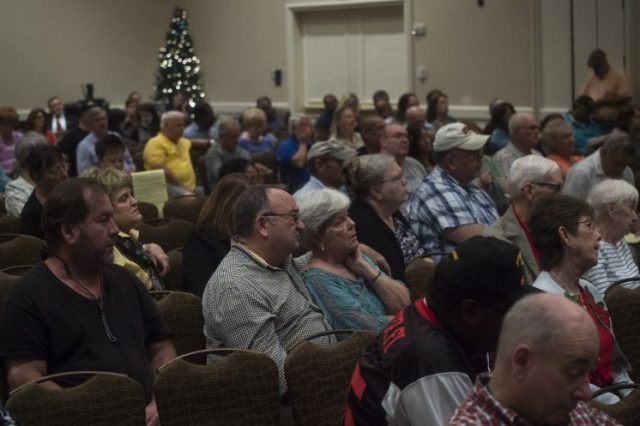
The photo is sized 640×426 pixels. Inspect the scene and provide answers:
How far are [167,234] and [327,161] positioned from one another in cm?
112

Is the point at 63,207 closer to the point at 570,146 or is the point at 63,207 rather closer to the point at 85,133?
the point at 570,146

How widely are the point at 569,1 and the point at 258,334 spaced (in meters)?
10.7

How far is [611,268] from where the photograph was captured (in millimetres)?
4988

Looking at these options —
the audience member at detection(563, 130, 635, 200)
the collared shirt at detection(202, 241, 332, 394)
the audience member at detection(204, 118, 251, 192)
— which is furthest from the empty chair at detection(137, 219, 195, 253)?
the audience member at detection(204, 118, 251, 192)

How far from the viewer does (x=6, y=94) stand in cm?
1742

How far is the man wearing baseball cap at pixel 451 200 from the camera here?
5648 millimetres

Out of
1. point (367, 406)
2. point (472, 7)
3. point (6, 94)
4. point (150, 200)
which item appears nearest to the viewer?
point (367, 406)

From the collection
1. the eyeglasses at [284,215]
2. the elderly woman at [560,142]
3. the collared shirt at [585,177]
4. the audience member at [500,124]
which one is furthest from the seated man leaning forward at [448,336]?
the audience member at [500,124]

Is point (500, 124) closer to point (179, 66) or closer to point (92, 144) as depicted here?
point (92, 144)

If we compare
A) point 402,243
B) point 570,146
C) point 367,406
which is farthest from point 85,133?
point 367,406

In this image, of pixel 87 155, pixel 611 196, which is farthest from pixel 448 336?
pixel 87 155

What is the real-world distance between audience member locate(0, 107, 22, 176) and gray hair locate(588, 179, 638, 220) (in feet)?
27.0

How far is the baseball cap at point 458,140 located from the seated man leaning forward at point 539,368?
12.0 ft

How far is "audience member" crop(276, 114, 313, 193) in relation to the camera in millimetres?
9719
